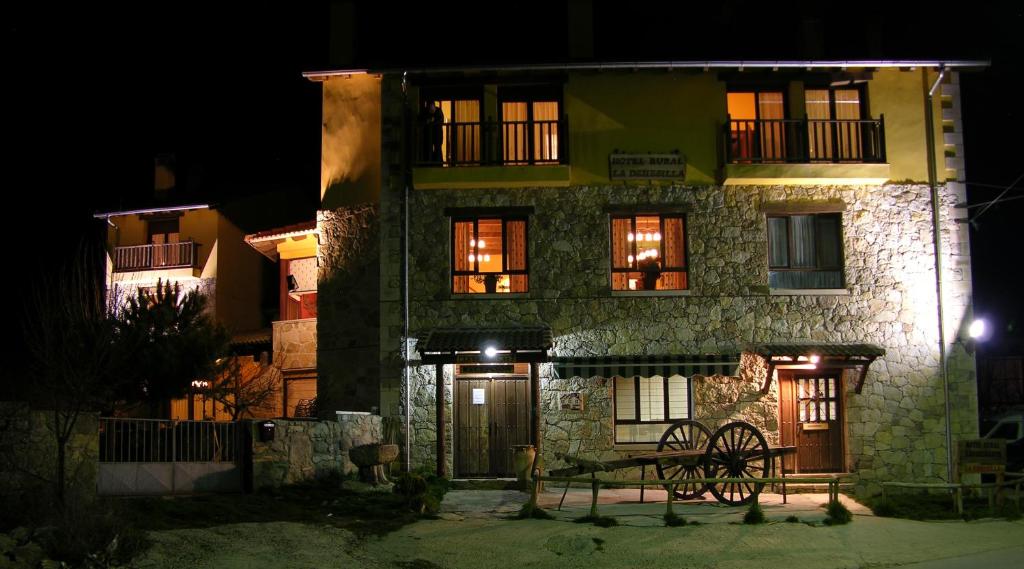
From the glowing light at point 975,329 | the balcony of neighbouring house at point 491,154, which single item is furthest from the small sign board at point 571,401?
the glowing light at point 975,329

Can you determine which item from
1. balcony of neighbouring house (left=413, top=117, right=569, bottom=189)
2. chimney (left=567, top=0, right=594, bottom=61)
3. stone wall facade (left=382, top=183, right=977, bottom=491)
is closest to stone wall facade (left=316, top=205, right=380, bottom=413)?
stone wall facade (left=382, top=183, right=977, bottom=491)

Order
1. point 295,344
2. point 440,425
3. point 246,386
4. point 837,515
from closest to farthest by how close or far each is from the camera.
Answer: point 837,515 < point 440,425 < point 246,386 < point 295,344

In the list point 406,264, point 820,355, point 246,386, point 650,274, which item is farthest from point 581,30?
point 246,386

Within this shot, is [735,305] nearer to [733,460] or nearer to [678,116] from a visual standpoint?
[678,116]

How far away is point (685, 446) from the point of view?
62.6 feet

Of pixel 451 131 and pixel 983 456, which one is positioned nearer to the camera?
pixel 983 456

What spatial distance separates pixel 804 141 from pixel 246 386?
16023 millimetres

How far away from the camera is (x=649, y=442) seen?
19969 millimetres

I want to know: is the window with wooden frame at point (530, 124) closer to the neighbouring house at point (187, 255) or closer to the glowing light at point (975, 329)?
the glowing light at point (975, 329)

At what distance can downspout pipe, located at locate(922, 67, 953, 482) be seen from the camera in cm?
1978

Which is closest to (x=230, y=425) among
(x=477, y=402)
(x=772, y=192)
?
(x=477, y=402)

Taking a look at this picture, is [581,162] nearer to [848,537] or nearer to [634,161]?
[634,161]

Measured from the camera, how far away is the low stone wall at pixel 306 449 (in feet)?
53.4

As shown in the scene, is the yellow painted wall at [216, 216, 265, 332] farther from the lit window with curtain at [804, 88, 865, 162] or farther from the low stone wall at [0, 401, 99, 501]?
the lit window with curtain at [804, 88, 865, 162]
